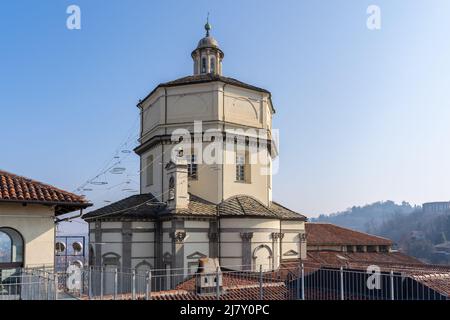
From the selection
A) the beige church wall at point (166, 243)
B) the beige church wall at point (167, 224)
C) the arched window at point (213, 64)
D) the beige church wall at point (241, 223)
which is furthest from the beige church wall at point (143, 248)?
the arched window at point (213, 64)

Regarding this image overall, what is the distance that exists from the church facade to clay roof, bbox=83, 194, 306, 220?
7 cm

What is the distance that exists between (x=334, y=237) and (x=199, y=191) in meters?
17.2

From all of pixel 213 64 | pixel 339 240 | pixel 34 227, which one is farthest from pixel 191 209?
pixel 339 240

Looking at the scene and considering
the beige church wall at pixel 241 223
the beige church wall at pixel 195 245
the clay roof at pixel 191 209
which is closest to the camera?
the beige church wall at pixel 195 245

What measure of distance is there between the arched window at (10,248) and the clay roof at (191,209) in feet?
31.2

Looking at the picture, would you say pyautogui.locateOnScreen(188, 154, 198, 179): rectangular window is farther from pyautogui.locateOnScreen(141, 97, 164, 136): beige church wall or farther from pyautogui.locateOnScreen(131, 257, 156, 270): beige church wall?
pyautogui.locateOnScreen(131, 257, 156, 270): beige church wall

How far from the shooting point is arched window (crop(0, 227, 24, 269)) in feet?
51.3

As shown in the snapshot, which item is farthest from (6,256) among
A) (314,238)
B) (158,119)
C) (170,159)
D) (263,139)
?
(314,238)

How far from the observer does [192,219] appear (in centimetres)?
2550

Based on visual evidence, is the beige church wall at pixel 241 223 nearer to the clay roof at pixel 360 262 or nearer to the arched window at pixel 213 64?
the clay roof at pixel 360 262

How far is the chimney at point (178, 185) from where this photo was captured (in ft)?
83.1

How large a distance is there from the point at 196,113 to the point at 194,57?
7786 mm

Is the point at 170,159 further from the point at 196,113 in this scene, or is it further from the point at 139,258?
the point at 139,258

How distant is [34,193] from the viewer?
1598cm
